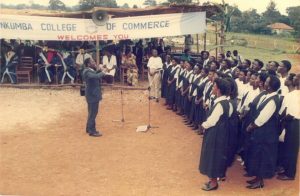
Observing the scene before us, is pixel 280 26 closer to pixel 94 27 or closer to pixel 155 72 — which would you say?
pixel 94 27

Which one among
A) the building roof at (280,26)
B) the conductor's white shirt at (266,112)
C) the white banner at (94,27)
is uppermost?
the building roof at (280,26)

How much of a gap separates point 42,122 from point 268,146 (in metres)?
5.74

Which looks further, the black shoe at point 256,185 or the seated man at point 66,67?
the seated man at point 66,67

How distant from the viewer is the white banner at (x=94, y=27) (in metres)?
12.4

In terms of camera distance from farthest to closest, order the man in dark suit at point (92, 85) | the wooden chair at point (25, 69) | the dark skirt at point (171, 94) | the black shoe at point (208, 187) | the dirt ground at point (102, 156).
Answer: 1. the wooden chair at point (25, 69)
2. the dark skirt at point (171, 94)
3. the man in dark suit at point (92, 85)
4. the dirt ground at point (102, 156)
5. the black shoe at point (208, 187)

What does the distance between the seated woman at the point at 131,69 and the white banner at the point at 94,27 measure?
1240 millimetres

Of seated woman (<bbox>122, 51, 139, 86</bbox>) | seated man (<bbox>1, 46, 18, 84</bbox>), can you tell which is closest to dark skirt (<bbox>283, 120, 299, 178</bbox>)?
seated woman (<bbox>122, 51, 139, 86</bbox>)

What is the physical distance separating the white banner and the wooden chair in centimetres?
153

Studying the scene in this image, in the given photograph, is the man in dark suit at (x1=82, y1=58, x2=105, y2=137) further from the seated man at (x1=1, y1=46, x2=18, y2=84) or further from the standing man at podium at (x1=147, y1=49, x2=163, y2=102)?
the seated man at (x1=1, y1=46, x2=18, y2=84)

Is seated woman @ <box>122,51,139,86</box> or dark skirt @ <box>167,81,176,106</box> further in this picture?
seated woman @ <box>122,51,139,86</box>

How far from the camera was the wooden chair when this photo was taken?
13.6m

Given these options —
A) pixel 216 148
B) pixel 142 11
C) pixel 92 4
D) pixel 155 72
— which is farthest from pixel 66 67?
pixel 92 4

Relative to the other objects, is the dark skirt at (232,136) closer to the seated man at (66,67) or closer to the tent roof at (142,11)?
the tent roof at (142,11)

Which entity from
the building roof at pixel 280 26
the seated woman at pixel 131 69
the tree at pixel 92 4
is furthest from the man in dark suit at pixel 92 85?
the tree at pixel 92 4
